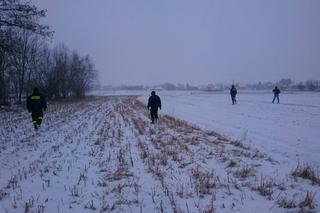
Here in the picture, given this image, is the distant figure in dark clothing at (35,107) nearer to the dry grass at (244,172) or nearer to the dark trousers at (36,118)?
the dark trousers at (36,118)

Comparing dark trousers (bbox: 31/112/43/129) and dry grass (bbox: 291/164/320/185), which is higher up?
dark trousers (bbox: 31/112/43/129)

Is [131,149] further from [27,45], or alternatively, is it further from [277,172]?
[27,45]

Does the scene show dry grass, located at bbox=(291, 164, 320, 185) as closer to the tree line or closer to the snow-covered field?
the snow-covered field

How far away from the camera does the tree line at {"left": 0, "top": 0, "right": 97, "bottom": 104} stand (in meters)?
18.5

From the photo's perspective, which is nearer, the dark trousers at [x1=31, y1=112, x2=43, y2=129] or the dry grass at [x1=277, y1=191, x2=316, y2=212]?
the dry grass at [x1=277, y1=191, x2=316, y2=212]

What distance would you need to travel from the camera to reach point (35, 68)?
2293 inches

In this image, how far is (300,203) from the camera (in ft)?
18.9

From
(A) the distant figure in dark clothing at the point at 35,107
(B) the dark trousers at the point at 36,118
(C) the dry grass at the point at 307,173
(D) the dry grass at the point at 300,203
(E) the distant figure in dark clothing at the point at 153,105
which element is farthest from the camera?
(E) the distant figure in dark clothing at the point at 153,105

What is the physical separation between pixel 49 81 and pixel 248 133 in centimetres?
5392

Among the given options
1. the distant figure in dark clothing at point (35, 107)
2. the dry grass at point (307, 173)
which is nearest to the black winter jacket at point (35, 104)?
the distant figure in dark clothing at point (35, 107)

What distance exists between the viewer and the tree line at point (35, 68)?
60.6 ft

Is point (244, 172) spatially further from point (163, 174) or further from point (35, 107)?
point (35, 107)

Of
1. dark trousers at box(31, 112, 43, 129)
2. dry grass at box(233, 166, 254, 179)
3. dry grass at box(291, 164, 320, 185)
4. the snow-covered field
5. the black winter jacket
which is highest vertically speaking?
the black winter jacket

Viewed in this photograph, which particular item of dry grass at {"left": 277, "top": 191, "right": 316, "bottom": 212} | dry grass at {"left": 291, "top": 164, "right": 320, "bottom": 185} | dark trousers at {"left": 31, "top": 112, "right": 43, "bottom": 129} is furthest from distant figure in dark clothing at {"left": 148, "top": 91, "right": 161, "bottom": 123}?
dry grass at {"left": 277, "top": 191, "right": 316, "bottom": 212}
